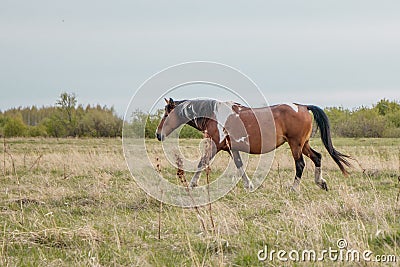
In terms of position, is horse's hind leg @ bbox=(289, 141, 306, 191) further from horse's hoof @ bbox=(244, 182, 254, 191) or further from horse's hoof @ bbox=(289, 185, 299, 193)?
horse's hoof @ bbox=(244, 182, 254, 191)

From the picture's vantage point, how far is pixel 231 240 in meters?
5.14

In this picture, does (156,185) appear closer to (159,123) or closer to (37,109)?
(159,123)

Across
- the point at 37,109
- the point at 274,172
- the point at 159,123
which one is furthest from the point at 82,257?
the point at 37,109

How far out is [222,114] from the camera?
10062 mm

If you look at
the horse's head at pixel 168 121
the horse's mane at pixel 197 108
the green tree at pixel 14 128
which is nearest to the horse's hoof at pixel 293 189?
the horse's mane at pixel 197 108

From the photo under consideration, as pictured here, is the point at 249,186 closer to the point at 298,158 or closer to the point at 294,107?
the point at 298,158

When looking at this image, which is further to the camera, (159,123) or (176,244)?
(159,123)

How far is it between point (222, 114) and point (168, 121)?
109cm

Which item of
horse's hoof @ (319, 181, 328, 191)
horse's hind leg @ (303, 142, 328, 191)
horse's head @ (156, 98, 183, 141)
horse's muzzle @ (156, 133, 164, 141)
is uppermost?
horse's head @ (156, 98, 183, 141)

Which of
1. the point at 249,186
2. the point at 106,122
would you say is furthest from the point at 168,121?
the point at 106,122

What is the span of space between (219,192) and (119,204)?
187cm

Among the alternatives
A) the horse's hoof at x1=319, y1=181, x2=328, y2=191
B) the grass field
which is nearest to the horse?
the horse's hoof at x1=319, y1=181, x2=328, y2=191

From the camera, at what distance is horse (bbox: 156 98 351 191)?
10.0 metres

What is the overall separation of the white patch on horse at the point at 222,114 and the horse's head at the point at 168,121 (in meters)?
0.79
